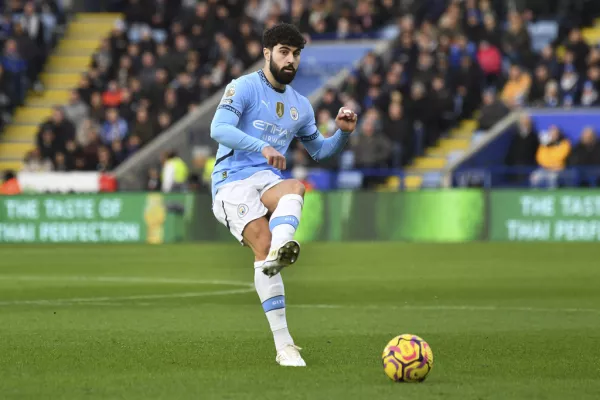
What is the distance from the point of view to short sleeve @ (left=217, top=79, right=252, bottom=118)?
913cm

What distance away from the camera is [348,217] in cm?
2641

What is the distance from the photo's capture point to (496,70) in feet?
96.6

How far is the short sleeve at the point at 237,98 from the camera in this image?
30.0 ft

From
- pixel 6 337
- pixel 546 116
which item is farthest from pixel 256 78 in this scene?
pixel 546 116

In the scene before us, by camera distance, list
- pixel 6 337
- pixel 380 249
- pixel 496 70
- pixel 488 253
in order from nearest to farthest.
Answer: pixel 6 337 < pixel 488 253 < pixel 380 249 < pixel 496 70

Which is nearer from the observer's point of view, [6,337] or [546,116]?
[6,337]

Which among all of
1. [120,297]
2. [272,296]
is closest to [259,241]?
[272,296]

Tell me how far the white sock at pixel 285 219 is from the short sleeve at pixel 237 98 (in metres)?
0.66

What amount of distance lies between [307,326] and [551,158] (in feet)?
51.6

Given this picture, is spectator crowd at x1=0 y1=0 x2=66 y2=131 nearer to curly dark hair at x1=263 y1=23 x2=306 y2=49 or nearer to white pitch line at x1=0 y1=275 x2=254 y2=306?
white pitch line at x1=0 y1=275 x2=254 y2=306

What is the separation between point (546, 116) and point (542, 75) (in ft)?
3.66

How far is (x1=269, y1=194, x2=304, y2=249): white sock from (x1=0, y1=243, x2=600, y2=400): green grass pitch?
809 mm

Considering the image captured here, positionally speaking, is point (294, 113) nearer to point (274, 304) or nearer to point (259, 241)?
point (259, 241)

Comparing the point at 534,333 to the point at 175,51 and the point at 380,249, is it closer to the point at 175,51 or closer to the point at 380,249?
the point at 380,249
